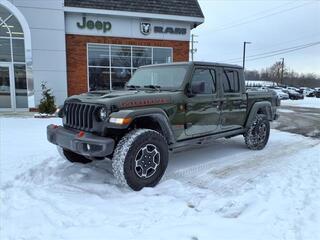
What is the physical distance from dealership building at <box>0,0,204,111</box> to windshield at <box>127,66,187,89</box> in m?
8.84

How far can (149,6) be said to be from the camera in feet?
49.5

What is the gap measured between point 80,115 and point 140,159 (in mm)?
1140

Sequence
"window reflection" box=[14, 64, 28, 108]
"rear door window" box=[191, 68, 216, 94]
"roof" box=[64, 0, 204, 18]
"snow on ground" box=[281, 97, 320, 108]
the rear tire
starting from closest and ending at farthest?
"rear door window" box=[191, 68, 216, 94] → the rear tire → "window reflection" box=[14, 64, 28, 108] → "roof" box=[64, 0, 204, 18] → "snow on ground" box=[281, 97, 320, 108]

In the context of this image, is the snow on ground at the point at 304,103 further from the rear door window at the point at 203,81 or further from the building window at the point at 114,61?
the rear door window at the point at 203,81

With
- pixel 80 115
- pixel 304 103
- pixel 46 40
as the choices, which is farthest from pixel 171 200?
pixel 304 103

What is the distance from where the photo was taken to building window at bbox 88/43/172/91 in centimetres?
1509

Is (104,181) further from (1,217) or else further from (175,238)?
(175,238)

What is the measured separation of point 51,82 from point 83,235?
40.8ft

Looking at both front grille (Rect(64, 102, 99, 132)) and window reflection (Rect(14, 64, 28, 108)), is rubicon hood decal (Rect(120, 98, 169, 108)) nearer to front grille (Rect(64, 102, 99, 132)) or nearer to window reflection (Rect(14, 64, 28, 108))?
front grille (Rect(64, 102, 99, 132))

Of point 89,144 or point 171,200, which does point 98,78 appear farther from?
point 171,200

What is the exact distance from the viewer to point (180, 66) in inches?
207

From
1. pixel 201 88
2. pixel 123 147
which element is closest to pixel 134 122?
pixel 123 147

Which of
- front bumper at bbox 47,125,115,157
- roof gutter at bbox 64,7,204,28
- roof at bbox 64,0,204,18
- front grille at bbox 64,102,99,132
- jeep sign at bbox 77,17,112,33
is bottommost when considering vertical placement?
front bumper at bbox 47,125,115,157

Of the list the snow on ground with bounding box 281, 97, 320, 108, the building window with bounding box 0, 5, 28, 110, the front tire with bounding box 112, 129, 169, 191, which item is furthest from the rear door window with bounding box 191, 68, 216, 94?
the snow on ground with bounding box 281, 97, 320, 108
